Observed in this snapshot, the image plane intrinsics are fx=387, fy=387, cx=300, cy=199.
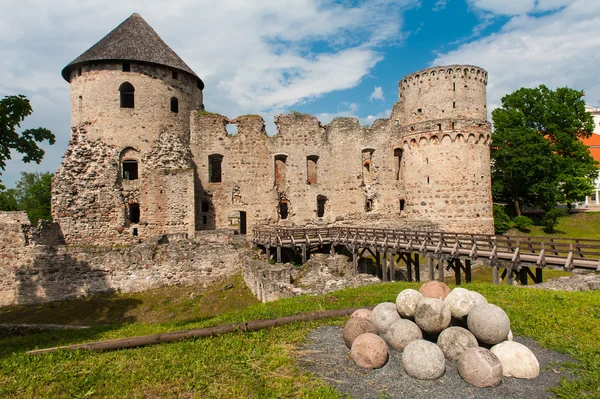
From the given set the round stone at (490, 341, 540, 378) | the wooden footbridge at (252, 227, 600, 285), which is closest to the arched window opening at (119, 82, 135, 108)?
the wooden footbridge at (252, 227, 600, 285)

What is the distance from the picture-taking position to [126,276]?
1758 centimetres

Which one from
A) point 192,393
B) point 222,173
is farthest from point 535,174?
point 192,393

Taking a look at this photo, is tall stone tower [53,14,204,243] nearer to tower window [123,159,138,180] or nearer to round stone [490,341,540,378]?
tower window [123,159,138,180]

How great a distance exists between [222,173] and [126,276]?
915cm

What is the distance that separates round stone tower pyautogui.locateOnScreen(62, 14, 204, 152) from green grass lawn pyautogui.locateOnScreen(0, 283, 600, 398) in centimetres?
1449

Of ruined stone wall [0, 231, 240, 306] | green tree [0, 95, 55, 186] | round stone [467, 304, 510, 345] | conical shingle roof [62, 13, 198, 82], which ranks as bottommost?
ruined stone wall [0, 231, 240, 306]

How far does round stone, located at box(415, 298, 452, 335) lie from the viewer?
Result: 20.4ft

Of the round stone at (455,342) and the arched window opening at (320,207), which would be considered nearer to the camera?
the round stone at (455,342)

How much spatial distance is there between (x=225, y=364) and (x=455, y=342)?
11.7 ft

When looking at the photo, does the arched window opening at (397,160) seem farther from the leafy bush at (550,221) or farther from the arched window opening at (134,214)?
the arched window opening at (134,214)

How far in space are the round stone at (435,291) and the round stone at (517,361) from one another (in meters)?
1.46

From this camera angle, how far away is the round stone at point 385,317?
6.79 meters

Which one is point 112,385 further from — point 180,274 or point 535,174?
point 535,174

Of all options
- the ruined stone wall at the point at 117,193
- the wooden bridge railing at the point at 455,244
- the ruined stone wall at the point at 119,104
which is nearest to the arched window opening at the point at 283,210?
the wooden bridge railing at the point at 455,244
